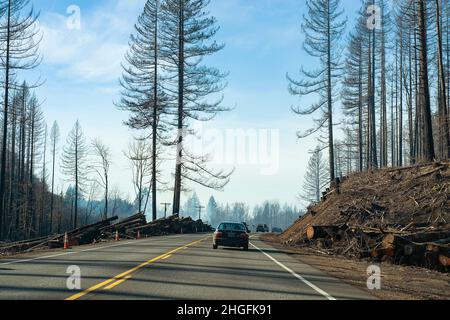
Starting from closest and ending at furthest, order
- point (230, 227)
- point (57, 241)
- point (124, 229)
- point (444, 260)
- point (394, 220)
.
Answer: point (444, 260) < point (394, 220) < point (230, 227) < point (57, 241) < point (124, 229)

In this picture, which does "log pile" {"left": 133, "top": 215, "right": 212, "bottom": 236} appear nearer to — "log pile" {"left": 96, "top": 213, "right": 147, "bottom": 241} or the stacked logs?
"log pile" {"left": 96, "top": 213, "right": 147, "bottom": 241}

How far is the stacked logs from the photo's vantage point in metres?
17.0

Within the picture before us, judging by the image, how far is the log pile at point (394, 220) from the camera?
58.3 ft

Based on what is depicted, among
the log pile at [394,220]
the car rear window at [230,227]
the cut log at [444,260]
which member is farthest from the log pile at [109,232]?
the cut log at [444,260]

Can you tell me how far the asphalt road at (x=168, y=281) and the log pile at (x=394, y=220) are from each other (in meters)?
4.11

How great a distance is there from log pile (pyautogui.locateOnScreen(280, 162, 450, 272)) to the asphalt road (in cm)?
411

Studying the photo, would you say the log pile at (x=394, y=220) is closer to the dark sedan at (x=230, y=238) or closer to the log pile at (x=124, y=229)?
the dark sedan at (x=230, y=238)

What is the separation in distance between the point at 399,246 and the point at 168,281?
9.95 meters

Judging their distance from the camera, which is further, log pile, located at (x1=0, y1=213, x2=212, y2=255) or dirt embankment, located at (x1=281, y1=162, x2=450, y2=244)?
log pile, located at (x1=0, y1=213, x2=212, y2=255)

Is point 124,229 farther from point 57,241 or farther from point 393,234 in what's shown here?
point 393,234

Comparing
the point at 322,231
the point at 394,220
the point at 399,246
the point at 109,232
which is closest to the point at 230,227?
the point at 322,231

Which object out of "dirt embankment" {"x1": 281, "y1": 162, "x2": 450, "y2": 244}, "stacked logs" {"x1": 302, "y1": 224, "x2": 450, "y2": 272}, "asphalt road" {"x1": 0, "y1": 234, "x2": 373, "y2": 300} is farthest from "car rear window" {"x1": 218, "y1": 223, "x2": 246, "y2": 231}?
"asphalt road" {"x1": 0, "y1": 234, "x2": 373, "y2": 300}

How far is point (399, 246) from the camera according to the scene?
1809 cm
